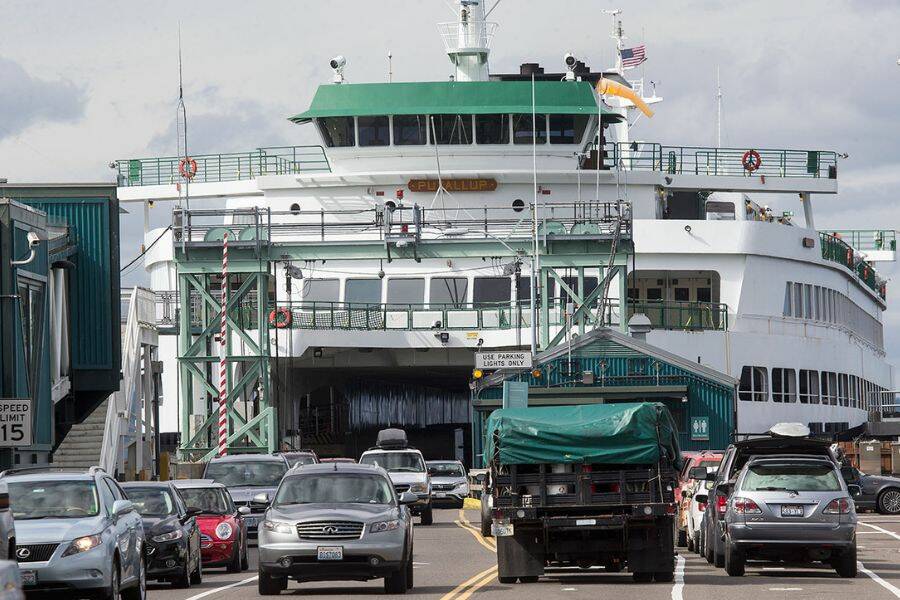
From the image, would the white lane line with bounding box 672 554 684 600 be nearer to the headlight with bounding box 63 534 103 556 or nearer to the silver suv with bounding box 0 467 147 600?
the silver suv with bounding box 0 467 147 600

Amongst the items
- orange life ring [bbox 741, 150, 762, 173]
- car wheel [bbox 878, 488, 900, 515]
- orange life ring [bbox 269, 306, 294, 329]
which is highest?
orange life ring [bbox 741, 150, 762, 173]

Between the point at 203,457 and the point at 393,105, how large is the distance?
12.9 m

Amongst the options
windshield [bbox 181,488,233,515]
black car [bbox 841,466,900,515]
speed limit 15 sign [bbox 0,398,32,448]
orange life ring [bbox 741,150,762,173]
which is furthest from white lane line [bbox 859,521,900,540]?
orange life ring [bbox 741,150,762,173]

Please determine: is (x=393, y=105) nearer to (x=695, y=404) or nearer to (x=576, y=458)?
(x=695, y=404)

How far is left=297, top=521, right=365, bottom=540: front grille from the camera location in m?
20.8

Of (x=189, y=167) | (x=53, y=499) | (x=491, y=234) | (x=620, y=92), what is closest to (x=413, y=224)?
(x=491, y=234)

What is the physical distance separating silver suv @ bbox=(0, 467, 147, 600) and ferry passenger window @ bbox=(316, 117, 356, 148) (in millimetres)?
36254

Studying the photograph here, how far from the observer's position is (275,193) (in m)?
57.4

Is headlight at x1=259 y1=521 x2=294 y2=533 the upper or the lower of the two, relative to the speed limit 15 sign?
lower

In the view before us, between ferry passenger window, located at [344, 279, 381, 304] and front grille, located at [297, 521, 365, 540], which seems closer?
front grille, located at [297, 521, 365, 540]

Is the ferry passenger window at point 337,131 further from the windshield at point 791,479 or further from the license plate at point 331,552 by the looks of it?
the license plate at point 331,552

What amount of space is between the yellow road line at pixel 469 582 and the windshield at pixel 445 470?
Result: 1002 inches

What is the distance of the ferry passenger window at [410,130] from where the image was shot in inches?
2180

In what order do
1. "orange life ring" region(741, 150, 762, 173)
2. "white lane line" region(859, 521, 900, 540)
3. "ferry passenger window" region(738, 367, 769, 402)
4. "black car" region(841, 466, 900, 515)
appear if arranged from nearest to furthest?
"white lane line" region(859, 521, 900, 540), "black car" region(841, 466, 900, 515), "ferry passenger window" region(738, 367, 769, 402), "orange life ring" region(741, 150, 762, 173)
